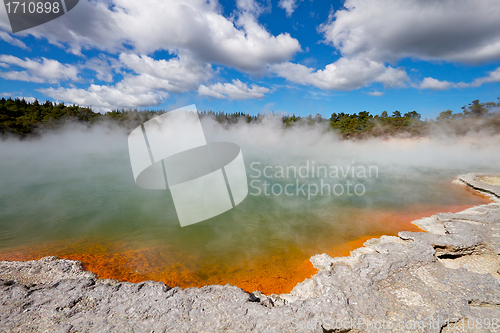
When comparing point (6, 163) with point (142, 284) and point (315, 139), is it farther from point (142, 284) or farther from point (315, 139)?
point (315, 139)

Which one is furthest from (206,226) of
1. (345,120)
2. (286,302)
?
(345,120)

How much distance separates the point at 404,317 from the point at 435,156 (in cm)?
2543

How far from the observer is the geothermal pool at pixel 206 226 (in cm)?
478

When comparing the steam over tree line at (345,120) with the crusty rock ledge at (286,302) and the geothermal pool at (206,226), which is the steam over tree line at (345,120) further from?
the crusty rock ledge at (286,302)

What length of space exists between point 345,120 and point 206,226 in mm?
32468

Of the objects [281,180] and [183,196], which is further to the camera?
[281,180]

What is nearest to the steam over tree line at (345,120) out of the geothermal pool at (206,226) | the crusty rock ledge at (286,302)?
the geothermal pool at (206,226)

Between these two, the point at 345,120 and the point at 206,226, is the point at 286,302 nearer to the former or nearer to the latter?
the point at 206,226

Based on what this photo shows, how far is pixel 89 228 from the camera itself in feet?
21.6

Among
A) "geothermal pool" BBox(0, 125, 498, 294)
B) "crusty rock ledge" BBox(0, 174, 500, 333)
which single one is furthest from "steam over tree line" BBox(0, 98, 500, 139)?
"crusty rock ledge" BBox(0, 174, 500, 333)

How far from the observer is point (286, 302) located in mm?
3178

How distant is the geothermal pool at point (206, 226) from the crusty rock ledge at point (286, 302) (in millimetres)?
1160

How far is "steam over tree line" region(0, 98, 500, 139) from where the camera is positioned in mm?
23000

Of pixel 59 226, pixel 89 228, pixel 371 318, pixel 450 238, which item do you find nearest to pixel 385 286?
Answer: pixel 371 318
